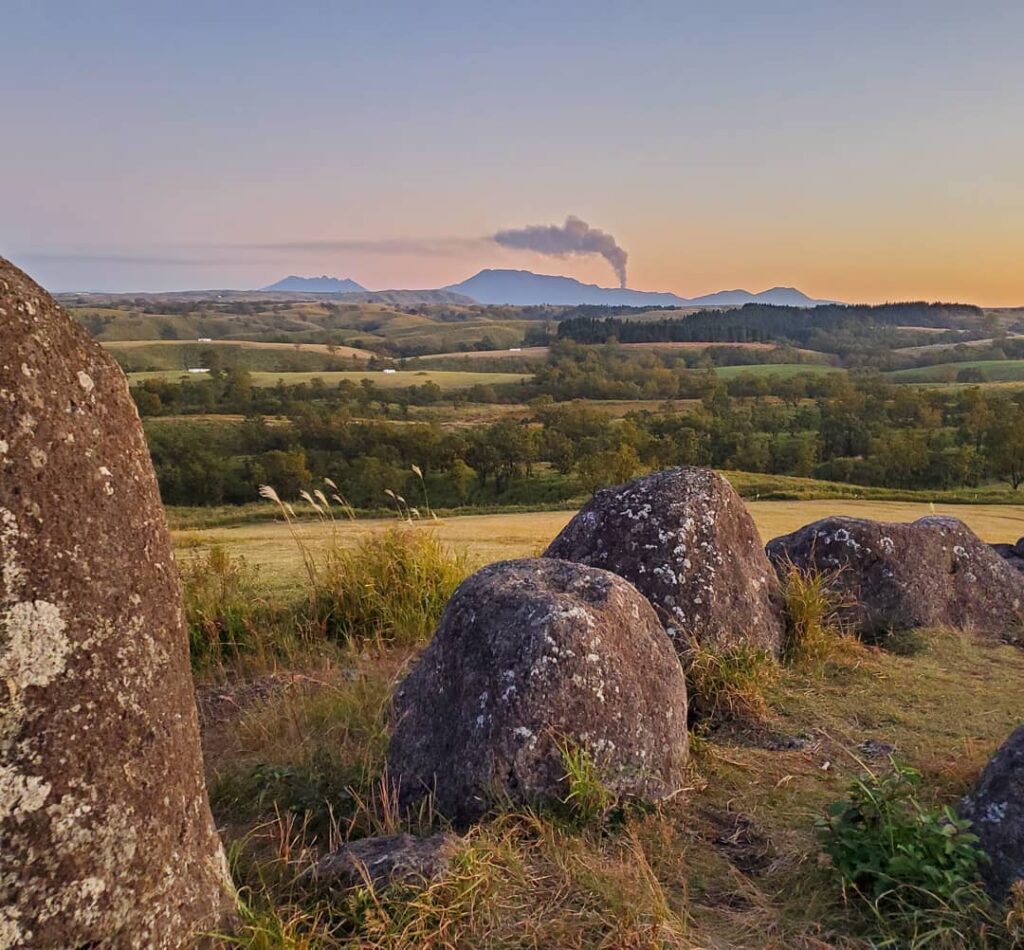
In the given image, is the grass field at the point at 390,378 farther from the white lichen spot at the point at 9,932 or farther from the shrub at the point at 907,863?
the white lichen spot at the point at 9,932

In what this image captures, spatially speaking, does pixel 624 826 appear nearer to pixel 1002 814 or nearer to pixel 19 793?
pixel 1002 814

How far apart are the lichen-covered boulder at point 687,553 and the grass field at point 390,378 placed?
133 m

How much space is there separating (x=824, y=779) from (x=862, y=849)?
1.51 metres

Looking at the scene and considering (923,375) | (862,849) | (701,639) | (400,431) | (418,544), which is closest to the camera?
(862,849)

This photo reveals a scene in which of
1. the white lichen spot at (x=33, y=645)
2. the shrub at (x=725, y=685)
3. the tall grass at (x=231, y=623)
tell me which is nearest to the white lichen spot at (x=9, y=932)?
the white lichen spot at (x=33, y=645)

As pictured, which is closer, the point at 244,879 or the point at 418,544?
the point at 244,879

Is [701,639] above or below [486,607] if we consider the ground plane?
below

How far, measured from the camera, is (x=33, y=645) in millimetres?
3053

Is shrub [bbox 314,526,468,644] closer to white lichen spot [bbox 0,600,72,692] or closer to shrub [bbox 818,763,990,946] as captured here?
shrub [bbox 818,763,990,946]

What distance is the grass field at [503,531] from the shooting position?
46.2ft

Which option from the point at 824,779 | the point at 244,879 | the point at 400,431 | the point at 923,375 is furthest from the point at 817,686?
the point at 923,375

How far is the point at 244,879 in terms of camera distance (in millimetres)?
4129

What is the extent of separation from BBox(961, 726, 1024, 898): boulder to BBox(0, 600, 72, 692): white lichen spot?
4.07 meters

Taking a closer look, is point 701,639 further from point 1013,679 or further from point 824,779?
point 1013,679
